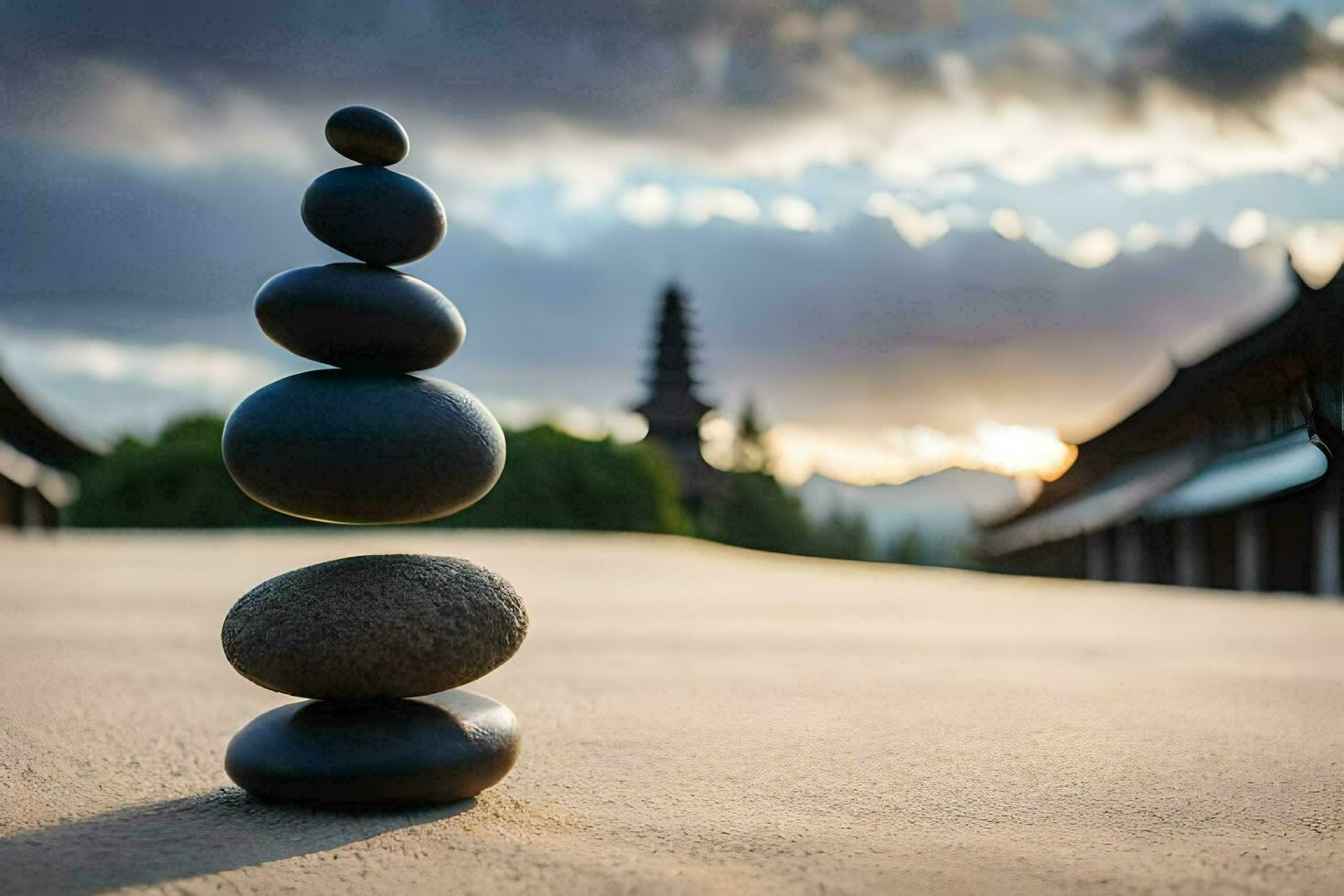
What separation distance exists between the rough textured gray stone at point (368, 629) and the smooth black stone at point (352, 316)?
19.1 inches

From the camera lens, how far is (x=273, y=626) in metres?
2.29

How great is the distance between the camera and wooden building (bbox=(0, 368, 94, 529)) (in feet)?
60.9

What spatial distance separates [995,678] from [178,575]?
7955 millimetres

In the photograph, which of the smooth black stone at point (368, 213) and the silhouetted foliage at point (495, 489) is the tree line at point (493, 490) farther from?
the smooth black stone at point (368, 213)

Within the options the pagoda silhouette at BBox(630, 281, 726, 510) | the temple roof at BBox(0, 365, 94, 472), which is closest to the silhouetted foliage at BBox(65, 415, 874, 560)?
the temple roof at BBox(0, 365, 94, 472)

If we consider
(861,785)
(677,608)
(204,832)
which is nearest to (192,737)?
(204,832)

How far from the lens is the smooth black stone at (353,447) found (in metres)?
2.30

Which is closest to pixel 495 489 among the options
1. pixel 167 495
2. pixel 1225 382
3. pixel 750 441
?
pixel 167 495

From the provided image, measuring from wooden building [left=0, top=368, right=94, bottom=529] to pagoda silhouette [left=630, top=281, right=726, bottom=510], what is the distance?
1959 centimetres

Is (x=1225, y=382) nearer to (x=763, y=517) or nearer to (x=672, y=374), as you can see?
(x=672, y=374)

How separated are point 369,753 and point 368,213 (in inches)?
49.3

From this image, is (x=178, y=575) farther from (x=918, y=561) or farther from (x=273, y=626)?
(x=918, y=561)

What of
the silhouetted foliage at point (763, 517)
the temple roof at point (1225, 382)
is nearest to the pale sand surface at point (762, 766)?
the temple roof at point (1225, 382)

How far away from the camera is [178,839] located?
6.89 feet
